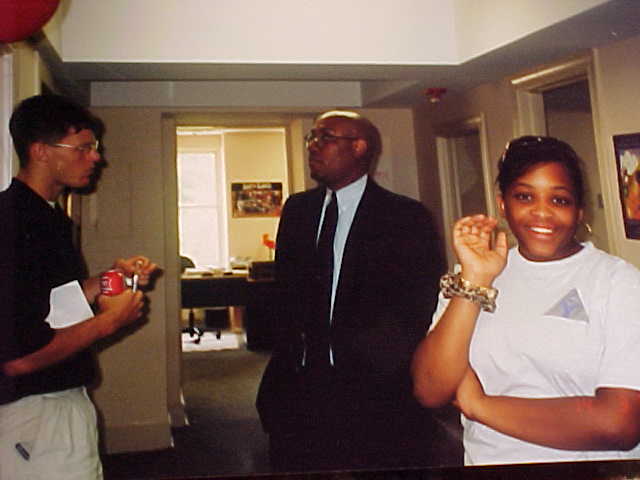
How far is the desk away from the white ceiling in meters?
0.45

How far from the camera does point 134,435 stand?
104 centimetres

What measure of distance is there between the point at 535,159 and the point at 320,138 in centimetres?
45

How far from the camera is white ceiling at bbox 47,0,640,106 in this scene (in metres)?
1.04

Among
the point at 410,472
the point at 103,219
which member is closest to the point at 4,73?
the point at 103,219

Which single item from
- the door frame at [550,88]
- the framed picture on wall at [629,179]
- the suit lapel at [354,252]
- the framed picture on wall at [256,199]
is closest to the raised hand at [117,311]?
the framed picture on wall at [256,199]

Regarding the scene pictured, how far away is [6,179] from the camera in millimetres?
979

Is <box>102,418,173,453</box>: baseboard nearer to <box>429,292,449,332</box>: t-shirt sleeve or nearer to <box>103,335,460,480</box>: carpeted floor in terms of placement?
<box>103,335,460,480</box>: carpeted floor

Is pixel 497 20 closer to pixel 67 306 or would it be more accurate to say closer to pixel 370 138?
pixel 370 138

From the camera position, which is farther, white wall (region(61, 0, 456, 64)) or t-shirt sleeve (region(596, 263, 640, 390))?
white wall (region(61, 0, 456, 64))

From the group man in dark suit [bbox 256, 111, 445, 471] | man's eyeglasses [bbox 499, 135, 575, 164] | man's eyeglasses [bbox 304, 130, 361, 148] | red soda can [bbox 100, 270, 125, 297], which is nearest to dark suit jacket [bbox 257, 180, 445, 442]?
man in dark suit [bbox 256, 111, 445, 471]

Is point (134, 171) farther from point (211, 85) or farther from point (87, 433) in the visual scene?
point (87, 433)

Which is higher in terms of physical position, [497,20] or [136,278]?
[497,20]

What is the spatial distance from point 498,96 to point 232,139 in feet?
1.88

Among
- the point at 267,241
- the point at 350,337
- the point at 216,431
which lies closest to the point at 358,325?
the point at 350,337
